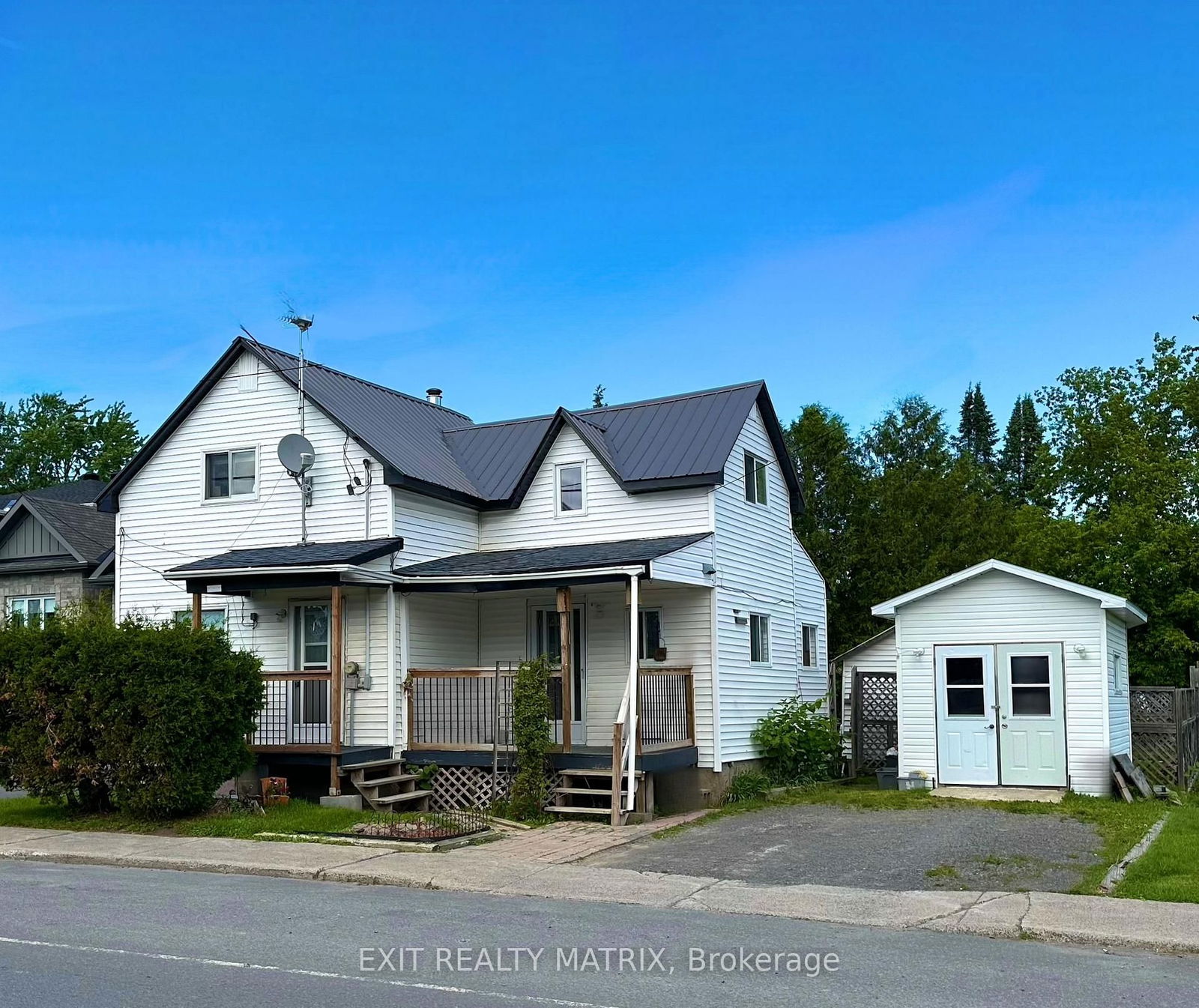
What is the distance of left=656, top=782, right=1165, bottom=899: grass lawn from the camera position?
1530 centimetres

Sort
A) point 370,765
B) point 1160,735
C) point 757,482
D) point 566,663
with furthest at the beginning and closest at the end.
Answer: point 757,482 → point 1160,735 → point 370,765 → point 566,663

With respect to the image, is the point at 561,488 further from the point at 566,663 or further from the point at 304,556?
the point at 566,663

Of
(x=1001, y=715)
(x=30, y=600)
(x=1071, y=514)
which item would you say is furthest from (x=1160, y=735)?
(x=30, y=600)

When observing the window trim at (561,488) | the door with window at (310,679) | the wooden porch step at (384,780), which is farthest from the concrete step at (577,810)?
the window trim at (561,488)

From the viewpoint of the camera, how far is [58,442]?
59188 millimetres

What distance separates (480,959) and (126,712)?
8.67 m

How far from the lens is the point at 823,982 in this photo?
8070mm

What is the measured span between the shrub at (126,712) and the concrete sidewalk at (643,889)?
0.76 metres

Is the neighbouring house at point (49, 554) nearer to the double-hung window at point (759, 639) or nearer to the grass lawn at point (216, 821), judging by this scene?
the grass lawn at point (216, 821)

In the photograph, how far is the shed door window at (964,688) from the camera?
64.8ft

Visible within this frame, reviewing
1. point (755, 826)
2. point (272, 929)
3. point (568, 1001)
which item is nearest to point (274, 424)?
point (755, 826)

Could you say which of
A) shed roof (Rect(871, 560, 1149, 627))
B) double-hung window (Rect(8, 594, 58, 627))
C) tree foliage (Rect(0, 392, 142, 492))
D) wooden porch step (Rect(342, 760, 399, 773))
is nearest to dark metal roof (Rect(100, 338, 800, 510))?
shed roof (Rect(871, 560, 1149, 627))

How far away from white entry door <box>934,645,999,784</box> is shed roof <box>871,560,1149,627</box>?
3.10ft

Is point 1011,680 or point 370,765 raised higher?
point 1011,680
